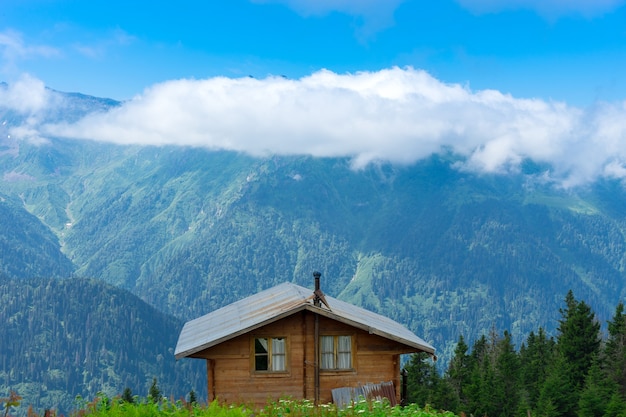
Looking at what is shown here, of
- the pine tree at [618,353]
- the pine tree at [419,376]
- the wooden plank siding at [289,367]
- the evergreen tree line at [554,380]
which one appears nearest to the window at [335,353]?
the wooden plank siding at [289,367]

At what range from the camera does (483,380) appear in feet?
316

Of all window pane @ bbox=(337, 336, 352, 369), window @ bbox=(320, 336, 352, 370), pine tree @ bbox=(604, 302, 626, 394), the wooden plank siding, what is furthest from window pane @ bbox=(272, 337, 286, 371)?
pine tree @ bbox=(604, 302, 626, 394)

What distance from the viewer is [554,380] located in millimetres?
81188

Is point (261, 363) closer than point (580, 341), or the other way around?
point (261, 363)

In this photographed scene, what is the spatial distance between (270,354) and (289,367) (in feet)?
2.98

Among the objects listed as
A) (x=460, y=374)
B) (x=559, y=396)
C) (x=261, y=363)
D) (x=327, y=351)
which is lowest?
(x=559, y=396)

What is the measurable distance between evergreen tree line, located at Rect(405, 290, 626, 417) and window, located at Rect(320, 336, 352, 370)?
149ft

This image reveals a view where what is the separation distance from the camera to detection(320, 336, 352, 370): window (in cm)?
2905

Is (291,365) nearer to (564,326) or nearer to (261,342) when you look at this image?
(261,342)

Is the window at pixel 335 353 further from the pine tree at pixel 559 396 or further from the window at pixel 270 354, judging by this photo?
the pine tree at pixel 559 396

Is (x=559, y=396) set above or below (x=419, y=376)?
below

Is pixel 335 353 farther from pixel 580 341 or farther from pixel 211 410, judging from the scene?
pixel 580 341

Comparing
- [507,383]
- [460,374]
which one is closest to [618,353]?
[507,383]

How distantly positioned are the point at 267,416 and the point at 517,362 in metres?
101
